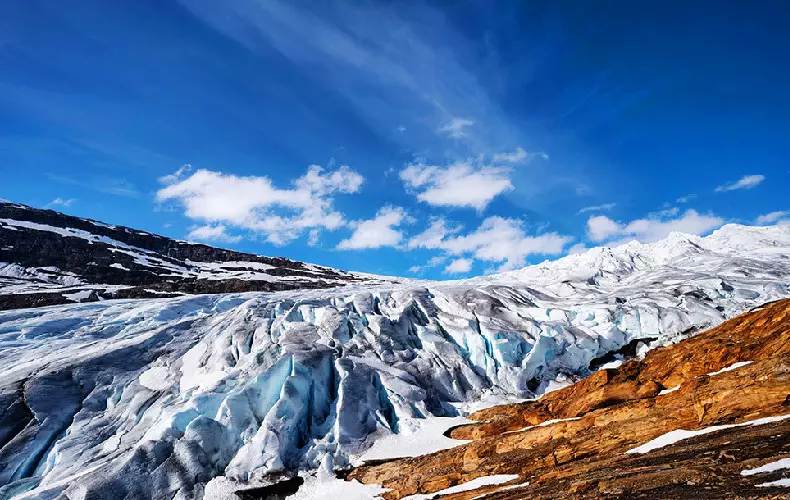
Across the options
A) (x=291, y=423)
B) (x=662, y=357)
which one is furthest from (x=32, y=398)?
(x=662, y=357)

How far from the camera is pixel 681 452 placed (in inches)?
528

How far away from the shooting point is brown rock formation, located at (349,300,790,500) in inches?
454

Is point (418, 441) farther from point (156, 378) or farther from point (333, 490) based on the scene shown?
point (156, 378)

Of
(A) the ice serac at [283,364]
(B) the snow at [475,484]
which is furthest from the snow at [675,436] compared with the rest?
(A) the ice serac at [283,364]

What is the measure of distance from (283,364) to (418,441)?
10153 millimetres

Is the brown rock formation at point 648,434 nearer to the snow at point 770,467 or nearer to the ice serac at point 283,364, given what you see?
the snow at point 770,467

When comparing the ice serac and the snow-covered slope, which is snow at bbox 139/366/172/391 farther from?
the snow-covered slope

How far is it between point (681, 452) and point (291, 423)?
20812 millimetres

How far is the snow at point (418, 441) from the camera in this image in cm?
2548

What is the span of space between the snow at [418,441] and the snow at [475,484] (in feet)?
18.4

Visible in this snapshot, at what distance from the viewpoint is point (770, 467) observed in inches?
404

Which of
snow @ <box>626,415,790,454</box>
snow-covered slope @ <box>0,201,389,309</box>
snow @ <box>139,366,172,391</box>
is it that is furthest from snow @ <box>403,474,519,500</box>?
snow-covered slope @ <box>0,201,389,309</box>

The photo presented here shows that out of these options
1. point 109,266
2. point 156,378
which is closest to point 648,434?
point 156,378

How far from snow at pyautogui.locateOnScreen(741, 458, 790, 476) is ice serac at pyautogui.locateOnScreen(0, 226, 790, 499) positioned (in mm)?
20095
